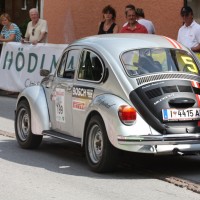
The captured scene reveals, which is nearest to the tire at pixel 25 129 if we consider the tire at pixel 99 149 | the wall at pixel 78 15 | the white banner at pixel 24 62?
the tire at pixel 99 149

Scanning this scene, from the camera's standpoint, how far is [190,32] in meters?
12.9

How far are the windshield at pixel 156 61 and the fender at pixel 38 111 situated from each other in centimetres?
165

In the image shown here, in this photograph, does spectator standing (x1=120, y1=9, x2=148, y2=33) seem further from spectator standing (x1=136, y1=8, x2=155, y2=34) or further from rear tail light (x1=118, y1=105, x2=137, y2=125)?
rear tail light (x1=118, y1=105, x2=137, y2=125)

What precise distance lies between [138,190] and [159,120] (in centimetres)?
100

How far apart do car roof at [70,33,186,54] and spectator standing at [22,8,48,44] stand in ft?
23.7

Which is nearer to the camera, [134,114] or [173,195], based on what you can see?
[173,195]

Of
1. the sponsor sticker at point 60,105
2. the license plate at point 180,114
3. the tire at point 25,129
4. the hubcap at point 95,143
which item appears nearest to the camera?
the license plate at point 180,114

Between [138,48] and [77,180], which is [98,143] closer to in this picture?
[77,180]

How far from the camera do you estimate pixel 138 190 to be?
307 inches

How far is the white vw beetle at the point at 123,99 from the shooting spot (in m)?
8.36

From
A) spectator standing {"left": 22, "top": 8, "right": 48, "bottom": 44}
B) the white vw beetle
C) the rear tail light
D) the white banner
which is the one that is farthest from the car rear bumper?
spectator standing {"left": 22, "top": 8, "right": 48, "bottom": 44}

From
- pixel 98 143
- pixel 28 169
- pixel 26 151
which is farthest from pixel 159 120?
pixel 26 151

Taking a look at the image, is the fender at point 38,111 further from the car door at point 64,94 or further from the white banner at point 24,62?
the white banner at point 24,62

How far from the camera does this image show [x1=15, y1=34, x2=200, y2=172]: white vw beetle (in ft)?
27.4
